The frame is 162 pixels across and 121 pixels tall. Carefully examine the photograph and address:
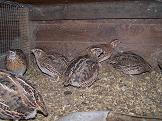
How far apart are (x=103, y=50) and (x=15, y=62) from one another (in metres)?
1.78

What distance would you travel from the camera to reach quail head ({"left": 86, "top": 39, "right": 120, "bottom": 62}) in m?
6.14

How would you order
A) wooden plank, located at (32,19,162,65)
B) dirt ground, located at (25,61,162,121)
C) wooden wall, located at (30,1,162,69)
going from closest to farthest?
dirt ground, located at (25,61,162,121) → wooden wall, located at (30,1,162,69) → wooden plank, located at (32,19,162,65)

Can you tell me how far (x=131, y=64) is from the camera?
592 cm

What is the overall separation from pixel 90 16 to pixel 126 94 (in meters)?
1.63

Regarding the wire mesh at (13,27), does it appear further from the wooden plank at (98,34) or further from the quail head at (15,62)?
the quail head at (15,62)

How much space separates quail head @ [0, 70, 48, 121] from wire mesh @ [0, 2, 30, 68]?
7.10 feet

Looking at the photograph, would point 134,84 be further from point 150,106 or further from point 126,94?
point 150,106

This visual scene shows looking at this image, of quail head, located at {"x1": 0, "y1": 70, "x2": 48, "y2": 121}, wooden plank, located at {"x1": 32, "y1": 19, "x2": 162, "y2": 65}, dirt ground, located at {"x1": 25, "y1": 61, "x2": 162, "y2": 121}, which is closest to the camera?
quail head, located at {"x1": 0, "y1": 70, "x2": 48, "y2": 121}

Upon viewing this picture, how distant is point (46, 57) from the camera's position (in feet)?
20.3

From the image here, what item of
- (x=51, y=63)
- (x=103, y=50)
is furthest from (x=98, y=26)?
(x=51, y=63)

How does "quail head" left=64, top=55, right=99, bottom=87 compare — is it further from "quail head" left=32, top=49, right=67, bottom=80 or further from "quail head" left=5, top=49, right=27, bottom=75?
"quail head" left=5, top=49, right=27, bottom=75

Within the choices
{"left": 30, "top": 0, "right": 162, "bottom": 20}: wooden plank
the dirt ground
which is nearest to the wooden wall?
{"left": 30, "top": 0, "right": 162, "bottom": 20}: wooden plank

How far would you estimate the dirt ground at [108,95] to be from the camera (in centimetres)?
494

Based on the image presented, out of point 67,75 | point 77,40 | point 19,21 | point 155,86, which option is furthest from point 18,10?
point 155,86
